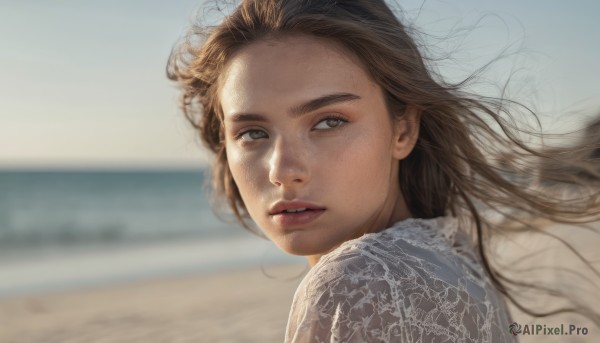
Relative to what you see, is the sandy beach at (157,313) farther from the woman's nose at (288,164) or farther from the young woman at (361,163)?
the woman's nose at (288,164)

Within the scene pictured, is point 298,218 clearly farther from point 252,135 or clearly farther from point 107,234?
point 107,234

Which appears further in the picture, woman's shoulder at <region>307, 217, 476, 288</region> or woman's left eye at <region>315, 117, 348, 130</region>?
woman's left eye at <region>315, 117, 348, 130</region>

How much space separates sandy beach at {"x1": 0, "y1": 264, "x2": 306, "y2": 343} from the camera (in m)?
6.45

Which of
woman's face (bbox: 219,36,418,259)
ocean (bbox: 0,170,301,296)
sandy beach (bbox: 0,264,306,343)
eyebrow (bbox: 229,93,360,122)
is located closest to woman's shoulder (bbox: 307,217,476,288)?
woman's face (bbox: 219,36,418,259)

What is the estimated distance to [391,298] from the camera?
5.27ft

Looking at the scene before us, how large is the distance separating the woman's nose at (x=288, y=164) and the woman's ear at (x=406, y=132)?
415 mm

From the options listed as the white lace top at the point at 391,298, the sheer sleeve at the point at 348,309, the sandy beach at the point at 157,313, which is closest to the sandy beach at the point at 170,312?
the sandy beach at the point at 157,313

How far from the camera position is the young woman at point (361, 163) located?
1644 mm

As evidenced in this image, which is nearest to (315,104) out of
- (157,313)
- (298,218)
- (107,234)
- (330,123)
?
(330,123)

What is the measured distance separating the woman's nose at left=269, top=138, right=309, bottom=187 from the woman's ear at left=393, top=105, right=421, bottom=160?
41 cm

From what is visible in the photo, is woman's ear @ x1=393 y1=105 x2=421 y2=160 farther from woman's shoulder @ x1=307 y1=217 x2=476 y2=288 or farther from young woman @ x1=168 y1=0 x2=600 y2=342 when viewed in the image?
woman's shoulder @ x1=307 y1=217 x2=476 y2=288

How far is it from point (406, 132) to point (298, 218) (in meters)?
0.54

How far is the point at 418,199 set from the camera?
258 cm

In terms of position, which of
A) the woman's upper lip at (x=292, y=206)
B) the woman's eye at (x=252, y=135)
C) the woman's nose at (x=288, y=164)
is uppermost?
the woman's eye at (x=252, y=135)
